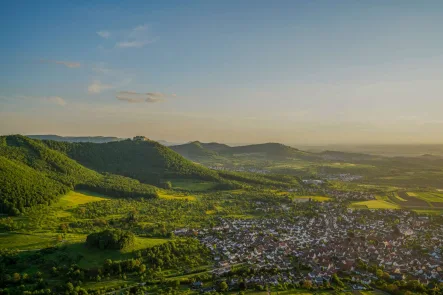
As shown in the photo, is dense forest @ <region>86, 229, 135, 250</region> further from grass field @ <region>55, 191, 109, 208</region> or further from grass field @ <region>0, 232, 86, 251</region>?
grass field @ <region>55, 191, 109, 208</region>

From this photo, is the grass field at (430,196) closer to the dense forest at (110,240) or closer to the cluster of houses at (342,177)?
the cluster of houses at (342,177)

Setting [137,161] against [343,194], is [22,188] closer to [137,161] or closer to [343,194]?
[137,161]

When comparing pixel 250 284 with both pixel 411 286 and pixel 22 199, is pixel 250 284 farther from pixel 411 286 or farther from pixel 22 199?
pixel 22 199

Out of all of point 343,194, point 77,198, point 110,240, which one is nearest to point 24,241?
point 110,240

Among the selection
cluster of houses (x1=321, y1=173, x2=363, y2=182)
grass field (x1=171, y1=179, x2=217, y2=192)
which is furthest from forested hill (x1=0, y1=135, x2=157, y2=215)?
cluster of houses (x1=321, y1=173, x2=363, y2=182)

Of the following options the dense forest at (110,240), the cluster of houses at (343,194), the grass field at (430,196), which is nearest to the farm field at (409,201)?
the grass field at (430,196)
